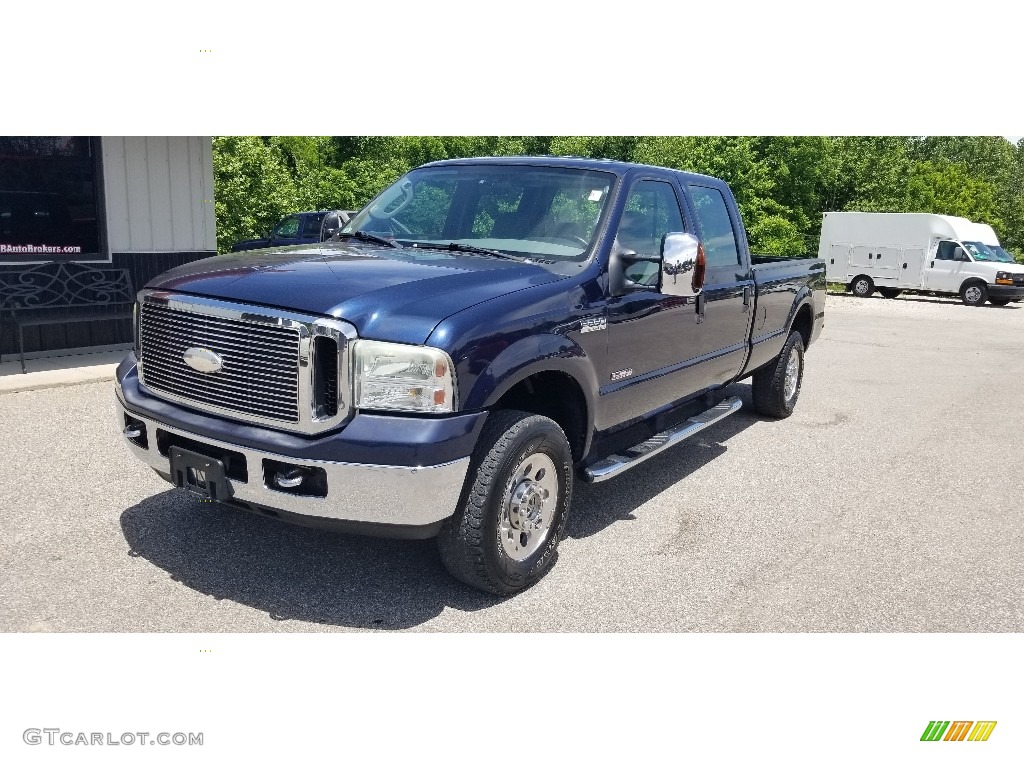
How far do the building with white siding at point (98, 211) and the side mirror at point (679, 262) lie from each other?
A: 750cm

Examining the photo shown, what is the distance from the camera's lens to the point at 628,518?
16.4 ft

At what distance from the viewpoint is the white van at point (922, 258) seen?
23.6 metres

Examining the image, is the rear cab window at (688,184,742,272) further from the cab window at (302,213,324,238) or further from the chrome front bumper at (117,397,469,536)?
the cab window at (302,213,324,238)

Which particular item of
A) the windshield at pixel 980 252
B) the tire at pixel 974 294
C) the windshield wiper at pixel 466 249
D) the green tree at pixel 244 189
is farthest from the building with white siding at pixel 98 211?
the windshield at pixel 980 252

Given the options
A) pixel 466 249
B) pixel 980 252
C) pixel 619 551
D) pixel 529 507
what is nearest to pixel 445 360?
pixel 529 507

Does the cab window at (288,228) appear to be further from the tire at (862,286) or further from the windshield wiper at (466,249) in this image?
the tire at (862,286)

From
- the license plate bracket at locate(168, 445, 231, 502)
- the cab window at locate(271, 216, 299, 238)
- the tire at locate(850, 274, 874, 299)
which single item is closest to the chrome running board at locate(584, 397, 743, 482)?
the license plate bracket at locate(168, 445, 231, 502)

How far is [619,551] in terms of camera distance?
447 cm

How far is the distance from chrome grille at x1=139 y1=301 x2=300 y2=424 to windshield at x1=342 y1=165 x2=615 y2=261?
1.38 meters

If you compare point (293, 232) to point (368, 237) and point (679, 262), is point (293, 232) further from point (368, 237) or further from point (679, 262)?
point (679, 262)

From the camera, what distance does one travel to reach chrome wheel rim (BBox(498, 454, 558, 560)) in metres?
3.77

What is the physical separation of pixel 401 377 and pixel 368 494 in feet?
1.58

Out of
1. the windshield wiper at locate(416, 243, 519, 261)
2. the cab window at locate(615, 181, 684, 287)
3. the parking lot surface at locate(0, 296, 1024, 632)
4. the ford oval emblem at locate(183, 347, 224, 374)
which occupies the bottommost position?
the parking lot surface at locate(0, 296, 1024, 632)

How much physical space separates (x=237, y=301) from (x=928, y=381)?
9355 millimetres
